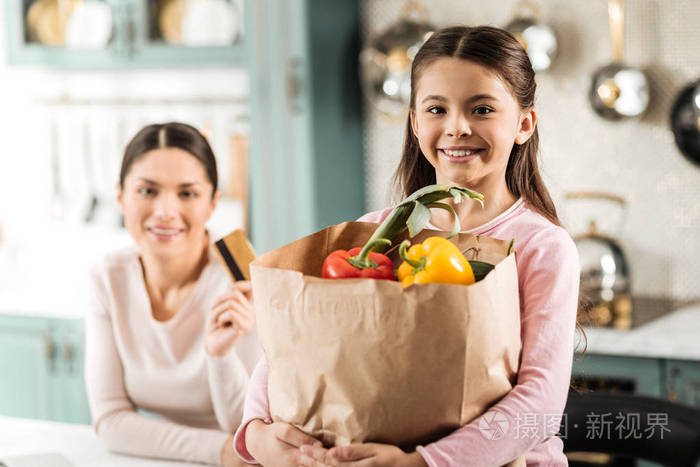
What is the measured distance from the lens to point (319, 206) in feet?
8.51

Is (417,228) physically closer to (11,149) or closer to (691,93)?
(691,93)

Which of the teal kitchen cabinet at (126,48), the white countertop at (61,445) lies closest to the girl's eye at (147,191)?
the white countertop at (61,445)

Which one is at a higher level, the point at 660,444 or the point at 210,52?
the point at 210,52

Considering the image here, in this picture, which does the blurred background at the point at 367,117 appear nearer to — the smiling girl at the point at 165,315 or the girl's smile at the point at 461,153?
the smiling girl at the point at 165,315

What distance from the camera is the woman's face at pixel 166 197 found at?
156cm

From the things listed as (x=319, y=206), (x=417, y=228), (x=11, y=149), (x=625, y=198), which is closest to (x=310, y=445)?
(x=417, y=228)

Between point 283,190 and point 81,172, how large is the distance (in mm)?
952

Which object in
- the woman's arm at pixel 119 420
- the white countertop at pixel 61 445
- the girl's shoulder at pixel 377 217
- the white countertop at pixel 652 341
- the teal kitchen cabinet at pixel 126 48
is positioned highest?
the teal kitchen cabinet at pixel 126 48

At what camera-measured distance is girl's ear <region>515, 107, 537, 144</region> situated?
108 cm

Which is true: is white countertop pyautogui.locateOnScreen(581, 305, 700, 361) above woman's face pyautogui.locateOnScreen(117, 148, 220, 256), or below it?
below

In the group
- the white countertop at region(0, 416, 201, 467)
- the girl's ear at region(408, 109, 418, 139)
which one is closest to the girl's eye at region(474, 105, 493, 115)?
the girl's ear at region(408, 109, 418, 139)

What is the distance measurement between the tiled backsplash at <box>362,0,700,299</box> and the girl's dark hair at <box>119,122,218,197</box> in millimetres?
1047

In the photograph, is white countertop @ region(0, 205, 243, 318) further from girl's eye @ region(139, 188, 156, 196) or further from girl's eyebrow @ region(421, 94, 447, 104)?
girl's eyebrow @ region(421, 94, 447, 104)

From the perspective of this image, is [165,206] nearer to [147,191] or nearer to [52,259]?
[147,191]
